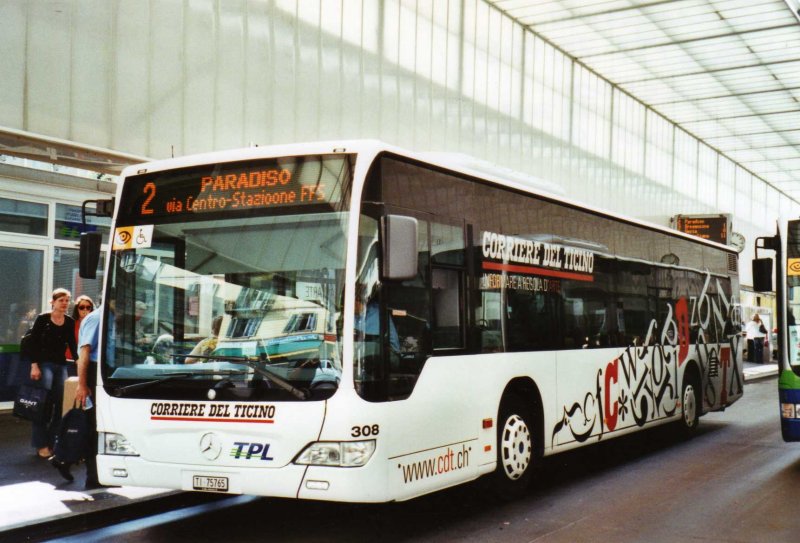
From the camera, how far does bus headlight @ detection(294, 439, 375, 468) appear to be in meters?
6.16

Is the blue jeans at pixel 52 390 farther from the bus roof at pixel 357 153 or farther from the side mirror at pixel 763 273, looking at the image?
the side mirror at pixel 763 273

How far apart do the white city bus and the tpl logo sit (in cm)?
1

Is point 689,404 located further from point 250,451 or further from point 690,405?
point 250,451

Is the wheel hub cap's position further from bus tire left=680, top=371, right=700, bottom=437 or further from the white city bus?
bus tire left=680, top=371, right=700, bottom=437

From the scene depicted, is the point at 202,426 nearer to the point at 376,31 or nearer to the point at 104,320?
the point at 104,320

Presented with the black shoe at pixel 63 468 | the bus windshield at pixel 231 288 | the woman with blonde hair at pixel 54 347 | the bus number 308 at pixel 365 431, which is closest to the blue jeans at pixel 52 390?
the woman with blonde hair at pixel 54 347

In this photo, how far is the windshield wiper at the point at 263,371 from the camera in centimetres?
623

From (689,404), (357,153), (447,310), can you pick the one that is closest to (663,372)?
(689,404)

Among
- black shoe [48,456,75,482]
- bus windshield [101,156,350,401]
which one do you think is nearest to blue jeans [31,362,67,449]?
black shoe [48,456,75,482]

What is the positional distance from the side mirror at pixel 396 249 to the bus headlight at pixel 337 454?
1.14 m

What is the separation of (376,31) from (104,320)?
1308 centimetres

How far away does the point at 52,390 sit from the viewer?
1056 cm

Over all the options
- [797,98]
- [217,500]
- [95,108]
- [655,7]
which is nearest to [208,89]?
[95,108]

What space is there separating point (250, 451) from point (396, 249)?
170 centimetres
